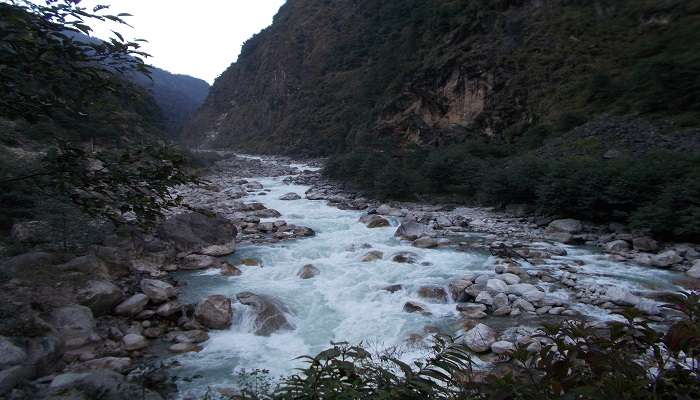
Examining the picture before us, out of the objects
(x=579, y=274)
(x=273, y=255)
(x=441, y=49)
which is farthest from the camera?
(x=441, y=49)

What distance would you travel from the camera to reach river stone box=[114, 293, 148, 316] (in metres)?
7.72

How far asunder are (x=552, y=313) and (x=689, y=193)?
6.58 m

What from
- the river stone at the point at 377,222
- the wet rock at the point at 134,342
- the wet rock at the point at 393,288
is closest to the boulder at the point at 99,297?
the wet rock at the point at 134,342

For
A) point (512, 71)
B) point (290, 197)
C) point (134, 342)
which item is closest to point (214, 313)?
point (134, 342)

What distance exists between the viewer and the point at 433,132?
30344mm

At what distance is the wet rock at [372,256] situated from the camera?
11.2 meters

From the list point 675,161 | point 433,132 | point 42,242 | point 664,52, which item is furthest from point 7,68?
point 433,132

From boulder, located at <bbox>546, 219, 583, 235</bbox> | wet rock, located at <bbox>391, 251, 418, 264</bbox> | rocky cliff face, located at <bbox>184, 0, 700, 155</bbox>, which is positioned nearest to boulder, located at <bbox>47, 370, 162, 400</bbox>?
wet rock, located at <bbox>391, 251, 418, 264</bbox>

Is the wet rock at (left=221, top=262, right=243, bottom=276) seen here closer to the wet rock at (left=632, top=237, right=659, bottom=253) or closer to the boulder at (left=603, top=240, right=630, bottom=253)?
the boulder at (left=603, top=240, right=630, bottom=253)

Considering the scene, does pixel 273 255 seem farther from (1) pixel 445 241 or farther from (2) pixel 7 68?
(2) pixel 7 68

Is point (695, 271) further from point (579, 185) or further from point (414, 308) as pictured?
point (414, 308)

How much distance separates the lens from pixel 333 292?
30.1ft

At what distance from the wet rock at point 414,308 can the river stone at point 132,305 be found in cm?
526

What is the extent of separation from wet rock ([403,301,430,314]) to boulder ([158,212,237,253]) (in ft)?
22.2
